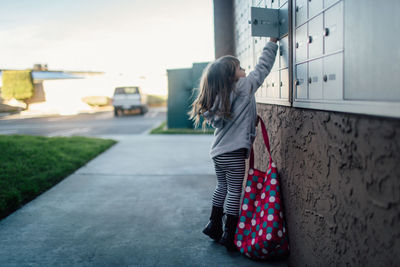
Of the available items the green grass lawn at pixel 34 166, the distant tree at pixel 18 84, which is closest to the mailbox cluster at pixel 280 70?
the green grass lawn at pixel 34 166

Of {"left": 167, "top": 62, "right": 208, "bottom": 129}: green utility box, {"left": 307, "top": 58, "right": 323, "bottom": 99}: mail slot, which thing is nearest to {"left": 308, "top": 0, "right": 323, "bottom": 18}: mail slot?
{"left": 307, "top": 58, "right": 323, "bottom": 99}: mail slot

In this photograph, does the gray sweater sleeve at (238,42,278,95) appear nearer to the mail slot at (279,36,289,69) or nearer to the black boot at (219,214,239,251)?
the mail slot at (279,36,289,69)

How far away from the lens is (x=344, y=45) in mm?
1534

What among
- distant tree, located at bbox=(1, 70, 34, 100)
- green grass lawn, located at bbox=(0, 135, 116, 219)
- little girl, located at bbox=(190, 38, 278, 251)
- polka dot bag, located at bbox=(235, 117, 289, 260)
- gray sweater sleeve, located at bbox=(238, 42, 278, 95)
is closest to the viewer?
polka dot bag, located at bbox=(235, 117, 289, 260)

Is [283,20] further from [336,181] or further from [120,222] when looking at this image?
[120,222]

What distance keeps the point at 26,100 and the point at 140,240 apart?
25350 mm

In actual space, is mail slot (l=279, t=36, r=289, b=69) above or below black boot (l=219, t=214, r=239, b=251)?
above

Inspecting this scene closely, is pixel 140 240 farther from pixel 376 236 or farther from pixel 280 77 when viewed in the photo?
pixel 376 236

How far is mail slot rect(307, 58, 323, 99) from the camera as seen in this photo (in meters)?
1.82

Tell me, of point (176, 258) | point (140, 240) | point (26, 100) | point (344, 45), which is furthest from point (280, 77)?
point (26, 100)

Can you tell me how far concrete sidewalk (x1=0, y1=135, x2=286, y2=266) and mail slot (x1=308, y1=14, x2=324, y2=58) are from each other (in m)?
1.41

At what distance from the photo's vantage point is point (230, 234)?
2.61 m

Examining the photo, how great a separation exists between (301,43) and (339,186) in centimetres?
86

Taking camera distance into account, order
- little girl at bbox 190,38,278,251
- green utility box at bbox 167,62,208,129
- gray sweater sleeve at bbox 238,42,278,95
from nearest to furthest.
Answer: gray sweater sleeve at bbox 238,42,278,95 → little girl at bbox 190,38,278,251 → green utility box at bbox 167,62,208,129
